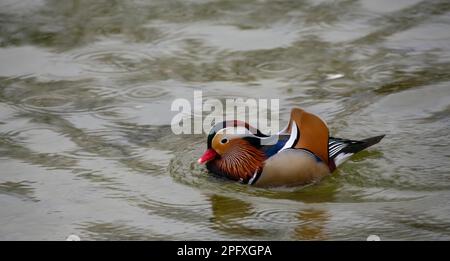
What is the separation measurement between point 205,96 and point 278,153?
6.24 feet

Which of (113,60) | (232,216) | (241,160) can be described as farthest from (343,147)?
(113,60)

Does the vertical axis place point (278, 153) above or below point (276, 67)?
below

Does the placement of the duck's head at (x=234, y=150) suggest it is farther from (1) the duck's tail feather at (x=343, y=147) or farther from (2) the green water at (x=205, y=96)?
(1) the duck's tail feather at (x=343, y=147)

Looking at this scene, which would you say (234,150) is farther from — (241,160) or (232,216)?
(232,216)

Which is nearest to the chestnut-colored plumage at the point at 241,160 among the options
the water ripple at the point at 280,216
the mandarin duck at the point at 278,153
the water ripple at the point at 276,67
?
the mandarin duck at the point at 278,153

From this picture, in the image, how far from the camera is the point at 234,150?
7.27 meters

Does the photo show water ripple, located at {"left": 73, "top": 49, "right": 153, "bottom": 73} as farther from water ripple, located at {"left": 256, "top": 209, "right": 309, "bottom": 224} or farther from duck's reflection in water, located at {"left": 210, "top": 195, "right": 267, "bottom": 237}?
water ripple, located at {"left": 256, "top": 209, "right": 309, "bottom": 224}

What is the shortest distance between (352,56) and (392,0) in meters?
1.60

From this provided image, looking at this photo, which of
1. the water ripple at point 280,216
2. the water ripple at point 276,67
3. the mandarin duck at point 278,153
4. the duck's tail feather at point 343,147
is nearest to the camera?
the water ripple at point 280,216

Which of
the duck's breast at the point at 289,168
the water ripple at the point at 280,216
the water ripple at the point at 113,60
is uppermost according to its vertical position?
the water ripple at the point at 113,60

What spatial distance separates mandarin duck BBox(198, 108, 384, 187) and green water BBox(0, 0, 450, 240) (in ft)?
0.33

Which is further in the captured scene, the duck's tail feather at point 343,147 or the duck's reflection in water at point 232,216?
the duck's tail feather at point 343,147

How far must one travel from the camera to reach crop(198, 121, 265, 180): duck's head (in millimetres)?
7203

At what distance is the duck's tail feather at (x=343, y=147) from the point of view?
24.0ft
